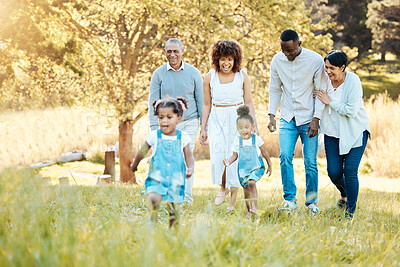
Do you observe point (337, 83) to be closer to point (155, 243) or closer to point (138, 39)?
point (155, 243)

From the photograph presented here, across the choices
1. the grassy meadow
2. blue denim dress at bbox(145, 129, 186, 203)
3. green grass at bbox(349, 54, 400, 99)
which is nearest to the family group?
the grassy meadow

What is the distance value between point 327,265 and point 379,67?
113 feet

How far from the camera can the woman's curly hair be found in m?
4.92

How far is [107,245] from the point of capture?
2443 millimetres

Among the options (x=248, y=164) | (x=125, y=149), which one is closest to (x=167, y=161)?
(x=248, y=164)

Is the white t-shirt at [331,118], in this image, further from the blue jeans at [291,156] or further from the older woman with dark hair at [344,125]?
the blue jeans at [291,156]

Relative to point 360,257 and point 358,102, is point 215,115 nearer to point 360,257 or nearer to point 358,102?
point 358,102

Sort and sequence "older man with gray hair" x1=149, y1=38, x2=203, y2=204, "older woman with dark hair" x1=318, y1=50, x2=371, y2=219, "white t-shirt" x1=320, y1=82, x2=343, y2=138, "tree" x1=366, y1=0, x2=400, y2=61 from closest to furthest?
"older woman with dark hair" x1=318, y1=50, x2=371, y2=219 < "white t-shirt" x1=320, y1=82, x2=343, y2=138 < "older man with gray hair" x1=149, y1=38, x2=203, y2=204 < "tree" x1=366, y1=0, x2=400, y2=61

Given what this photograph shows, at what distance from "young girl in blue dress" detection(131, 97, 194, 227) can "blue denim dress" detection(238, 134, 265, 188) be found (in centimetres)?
125

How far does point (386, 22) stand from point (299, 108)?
916 inches

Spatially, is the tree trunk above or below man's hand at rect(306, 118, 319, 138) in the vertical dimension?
below

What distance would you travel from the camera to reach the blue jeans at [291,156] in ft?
16.8

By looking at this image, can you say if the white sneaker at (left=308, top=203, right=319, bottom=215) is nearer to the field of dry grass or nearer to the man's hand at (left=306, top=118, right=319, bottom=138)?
the man's hand at (left=306, top=118, right=319, bottom=138)

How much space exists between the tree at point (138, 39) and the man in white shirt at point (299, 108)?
453 cm
